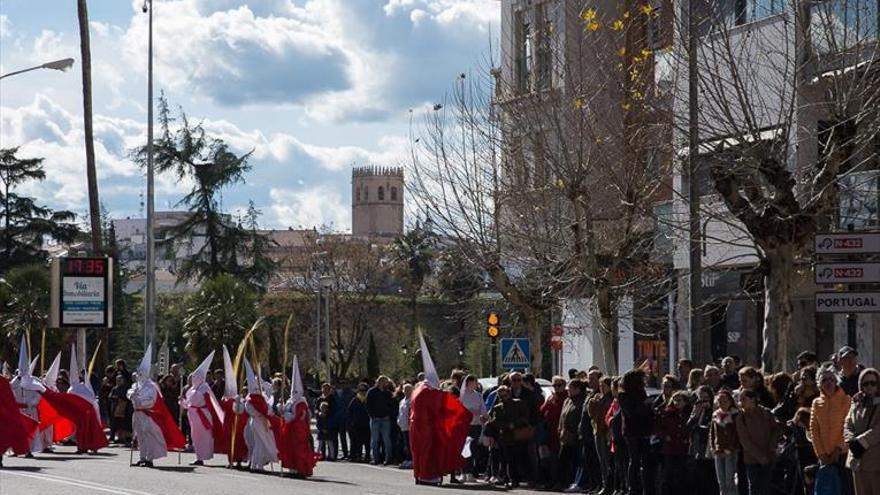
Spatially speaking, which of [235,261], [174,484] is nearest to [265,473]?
[174,484]

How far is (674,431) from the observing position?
20.4 metres

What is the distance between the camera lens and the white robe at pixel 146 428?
28234 millimetres

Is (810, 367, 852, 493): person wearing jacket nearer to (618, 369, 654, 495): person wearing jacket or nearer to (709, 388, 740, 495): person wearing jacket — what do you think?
(709, 388, 740, 495): person wearing jacket

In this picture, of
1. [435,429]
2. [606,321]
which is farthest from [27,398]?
[606,321]

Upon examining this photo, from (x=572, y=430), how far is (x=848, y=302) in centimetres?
623

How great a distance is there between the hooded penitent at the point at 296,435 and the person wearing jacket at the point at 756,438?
9963mm

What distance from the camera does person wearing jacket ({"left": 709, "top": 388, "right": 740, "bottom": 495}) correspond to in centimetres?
1823

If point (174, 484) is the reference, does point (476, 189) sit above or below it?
above

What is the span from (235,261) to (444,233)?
41072 mm

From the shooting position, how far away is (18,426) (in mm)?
27656

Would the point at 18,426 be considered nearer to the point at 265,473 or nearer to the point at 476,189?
the point at 265,473

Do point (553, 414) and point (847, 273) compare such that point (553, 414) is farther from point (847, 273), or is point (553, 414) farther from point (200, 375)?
point (200, 375)

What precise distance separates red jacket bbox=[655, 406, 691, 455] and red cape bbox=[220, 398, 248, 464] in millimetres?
9712

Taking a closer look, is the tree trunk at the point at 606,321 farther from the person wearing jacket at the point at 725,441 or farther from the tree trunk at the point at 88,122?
the tree trunk at the point at 88,122
